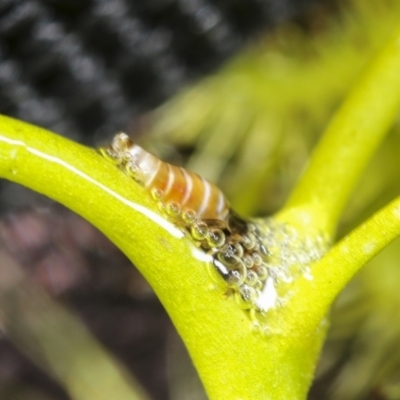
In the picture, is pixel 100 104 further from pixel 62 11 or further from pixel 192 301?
pixel 192 301

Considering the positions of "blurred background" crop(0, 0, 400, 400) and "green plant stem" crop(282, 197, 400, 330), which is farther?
"blurred background" crop(0, 0, 400, 400)

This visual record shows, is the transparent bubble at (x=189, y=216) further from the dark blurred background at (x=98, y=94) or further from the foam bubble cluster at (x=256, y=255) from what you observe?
the dark blurred background at (x=98, y=94)

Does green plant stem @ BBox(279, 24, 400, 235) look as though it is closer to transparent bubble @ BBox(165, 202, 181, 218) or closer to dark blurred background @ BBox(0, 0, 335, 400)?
transparent bubble @ BBox(165, 202, 181, 218)

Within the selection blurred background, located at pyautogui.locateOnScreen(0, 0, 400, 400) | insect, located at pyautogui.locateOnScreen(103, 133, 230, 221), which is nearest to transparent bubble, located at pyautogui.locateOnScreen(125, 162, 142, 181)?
insect, located at pyautogui.locateOnScreen(103, 133, 230, 221)

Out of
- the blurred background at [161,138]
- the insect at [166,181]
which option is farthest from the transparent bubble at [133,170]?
the blurred background at [161,138]

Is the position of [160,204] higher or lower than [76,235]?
higher

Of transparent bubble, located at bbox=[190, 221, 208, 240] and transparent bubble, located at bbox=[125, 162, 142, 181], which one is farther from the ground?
transparent bubble, located at bbox=[125, 162, 142, 181]

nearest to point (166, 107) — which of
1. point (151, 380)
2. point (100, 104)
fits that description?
point (100, 104)

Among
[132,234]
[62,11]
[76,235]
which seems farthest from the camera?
[76,235]
